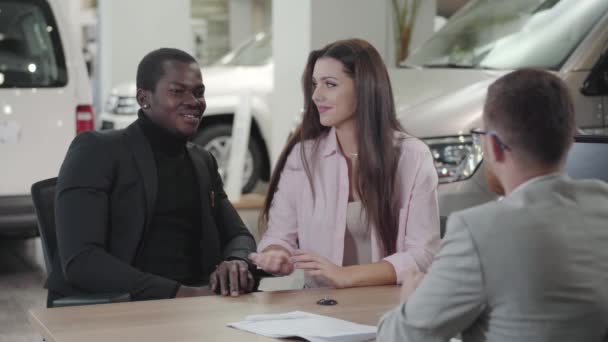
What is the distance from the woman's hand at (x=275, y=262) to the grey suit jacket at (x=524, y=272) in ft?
4.19

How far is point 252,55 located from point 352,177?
8.26m

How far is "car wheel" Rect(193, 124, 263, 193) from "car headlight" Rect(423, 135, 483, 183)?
5.27m

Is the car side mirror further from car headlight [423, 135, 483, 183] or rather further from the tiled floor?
the tiled floor

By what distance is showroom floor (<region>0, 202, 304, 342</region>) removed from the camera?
5.94m

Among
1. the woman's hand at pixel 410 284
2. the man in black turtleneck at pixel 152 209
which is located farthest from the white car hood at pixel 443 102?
the woman's hand at pixel 410 284

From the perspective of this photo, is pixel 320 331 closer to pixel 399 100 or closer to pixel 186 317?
pixel 186 317

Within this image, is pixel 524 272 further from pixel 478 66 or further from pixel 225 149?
pixel 225 149

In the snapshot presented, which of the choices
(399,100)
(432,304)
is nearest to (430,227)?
(432,304)

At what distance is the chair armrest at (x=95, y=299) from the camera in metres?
3.16

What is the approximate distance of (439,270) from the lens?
212cm

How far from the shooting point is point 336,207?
151 inches

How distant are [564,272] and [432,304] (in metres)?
0.25

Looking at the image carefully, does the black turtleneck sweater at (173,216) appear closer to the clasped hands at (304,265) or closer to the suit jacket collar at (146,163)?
the suit jacket collar at (146,163)

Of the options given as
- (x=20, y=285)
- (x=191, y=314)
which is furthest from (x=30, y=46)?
(x=191, y=314)
